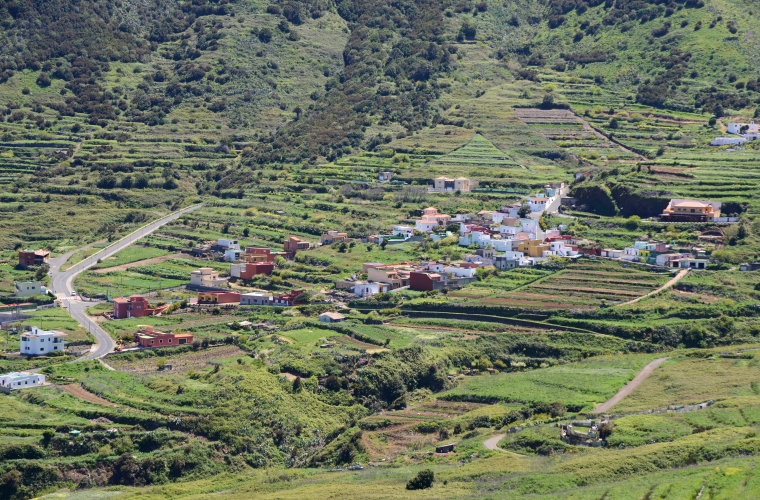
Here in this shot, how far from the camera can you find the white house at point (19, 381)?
65812mm

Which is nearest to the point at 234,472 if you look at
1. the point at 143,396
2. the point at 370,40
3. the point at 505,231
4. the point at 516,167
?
the point at 143,396

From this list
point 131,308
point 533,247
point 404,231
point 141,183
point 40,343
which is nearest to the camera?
point 40,343

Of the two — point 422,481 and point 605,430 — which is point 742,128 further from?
point 422,481

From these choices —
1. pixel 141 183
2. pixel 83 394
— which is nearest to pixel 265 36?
pixel 141 183

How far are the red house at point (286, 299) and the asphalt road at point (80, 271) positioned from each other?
34.2ft

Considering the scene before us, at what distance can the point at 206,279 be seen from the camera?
88.8 metres

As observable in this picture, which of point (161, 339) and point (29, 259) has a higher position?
point (29, 259)

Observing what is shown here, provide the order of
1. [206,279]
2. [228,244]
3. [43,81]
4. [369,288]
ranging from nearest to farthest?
[369,288] < [206,279] < [228,244] < [43,81]

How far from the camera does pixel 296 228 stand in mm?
100812

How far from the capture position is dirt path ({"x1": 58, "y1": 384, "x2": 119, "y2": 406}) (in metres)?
64.1

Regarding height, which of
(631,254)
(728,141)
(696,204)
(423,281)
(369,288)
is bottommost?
(369,288)

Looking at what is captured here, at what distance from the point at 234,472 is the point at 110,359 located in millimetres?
13729

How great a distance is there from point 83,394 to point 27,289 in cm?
2173

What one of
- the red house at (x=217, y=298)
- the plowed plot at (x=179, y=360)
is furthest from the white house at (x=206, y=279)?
the plowed plot at (x=179, y=360)
